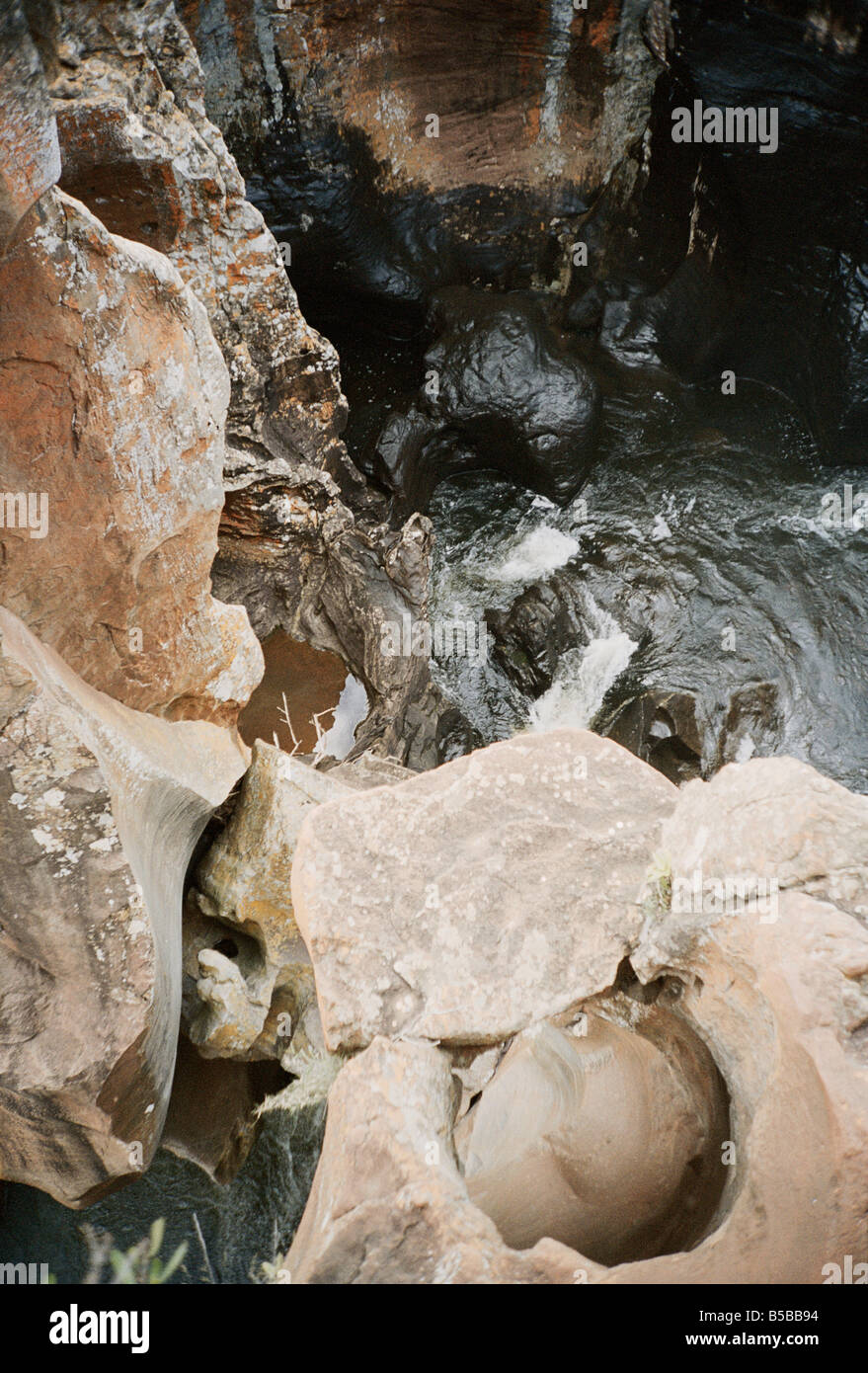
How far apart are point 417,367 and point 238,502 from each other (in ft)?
12.8

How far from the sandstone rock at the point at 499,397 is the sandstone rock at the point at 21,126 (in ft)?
19.2

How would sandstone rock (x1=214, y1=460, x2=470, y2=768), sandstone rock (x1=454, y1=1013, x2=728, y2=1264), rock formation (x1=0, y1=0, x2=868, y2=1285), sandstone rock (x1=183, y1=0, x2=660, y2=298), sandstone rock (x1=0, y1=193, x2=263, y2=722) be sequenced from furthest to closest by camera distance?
sandstone rock (x1=183, y1=0, x2=660, y2=298) < sandstone rock (x1=214, y1=460, x2=470, y2=768) < sandstone rock (x1=0, y1=193, x2=263, y2=722) < sandstone rock (x1=454, y1=1013, x2=728, y2=1264) < rock formation (x1=0, y1=0, x2=868, y2=1285)

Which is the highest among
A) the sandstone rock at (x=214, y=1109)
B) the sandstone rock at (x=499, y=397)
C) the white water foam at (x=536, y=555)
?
the sandstone rock at (x=499, y=397)

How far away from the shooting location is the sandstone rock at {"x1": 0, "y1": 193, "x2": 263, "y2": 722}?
3.15m

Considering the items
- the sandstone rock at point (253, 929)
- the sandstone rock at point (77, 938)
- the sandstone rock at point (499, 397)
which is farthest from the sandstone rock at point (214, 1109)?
the sandstone rock at point (499, 397)

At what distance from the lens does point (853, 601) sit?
7.73 m

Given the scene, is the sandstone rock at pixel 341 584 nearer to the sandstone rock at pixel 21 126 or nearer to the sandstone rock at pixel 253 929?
the sandstone rock at pixel 253 929

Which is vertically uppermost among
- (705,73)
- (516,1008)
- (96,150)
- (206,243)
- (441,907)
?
(705,73)

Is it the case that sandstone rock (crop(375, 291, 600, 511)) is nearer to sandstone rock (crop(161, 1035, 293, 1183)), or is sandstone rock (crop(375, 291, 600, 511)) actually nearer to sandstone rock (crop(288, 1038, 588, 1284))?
sandstone rock (crop(161, 1035, 293, 1183))

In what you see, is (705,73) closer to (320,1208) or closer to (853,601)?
(853,601)

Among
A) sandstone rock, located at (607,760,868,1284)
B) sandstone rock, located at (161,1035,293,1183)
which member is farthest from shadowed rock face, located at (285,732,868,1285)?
sandstone rock, located at (161,1035,293,1183)

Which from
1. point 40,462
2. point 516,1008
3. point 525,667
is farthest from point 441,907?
point 525,667

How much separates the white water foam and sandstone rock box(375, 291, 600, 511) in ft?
1.74

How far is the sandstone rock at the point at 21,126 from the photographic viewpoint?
2217 millimetres
